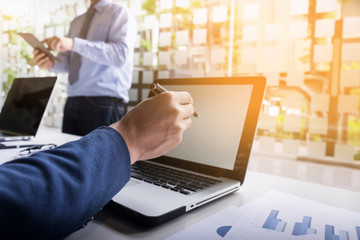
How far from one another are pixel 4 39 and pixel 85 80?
9.71 ft

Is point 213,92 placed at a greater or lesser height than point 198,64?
lesser

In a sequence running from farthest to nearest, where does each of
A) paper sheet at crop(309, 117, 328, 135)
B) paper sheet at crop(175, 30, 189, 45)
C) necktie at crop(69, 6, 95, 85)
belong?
paper sheet at crop(175, 30, 189, 45) → paper sheet at crop(309, 117, 328, 135) → necktie at crop(69, 6, 95, 85)

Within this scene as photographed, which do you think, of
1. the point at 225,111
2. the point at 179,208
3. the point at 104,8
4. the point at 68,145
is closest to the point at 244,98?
the point at 225,111

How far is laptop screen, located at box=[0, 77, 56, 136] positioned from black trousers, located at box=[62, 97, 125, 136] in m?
0.34

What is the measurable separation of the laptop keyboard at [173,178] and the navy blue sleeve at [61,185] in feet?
0.75

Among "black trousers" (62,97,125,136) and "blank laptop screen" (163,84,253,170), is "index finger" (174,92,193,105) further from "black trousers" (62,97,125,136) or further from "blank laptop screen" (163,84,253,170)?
"black trousers" (62,97,125,136)

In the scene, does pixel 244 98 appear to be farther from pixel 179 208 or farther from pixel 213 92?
pixel 179 208

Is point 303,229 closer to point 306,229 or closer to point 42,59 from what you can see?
point 306,229

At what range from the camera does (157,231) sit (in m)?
0.48

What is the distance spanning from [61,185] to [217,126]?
51cm

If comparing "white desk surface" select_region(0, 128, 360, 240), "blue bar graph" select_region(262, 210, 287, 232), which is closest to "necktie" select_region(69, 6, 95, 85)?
"white desk surface" select_region(0, 128, 360, 240)

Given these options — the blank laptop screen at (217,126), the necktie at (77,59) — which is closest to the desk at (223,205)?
the blank laptop screen at (217,126)

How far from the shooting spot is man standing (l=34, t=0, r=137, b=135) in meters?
1.69

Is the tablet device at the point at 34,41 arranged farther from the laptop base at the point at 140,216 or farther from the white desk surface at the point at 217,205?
the laptop base at the point at 140,216
